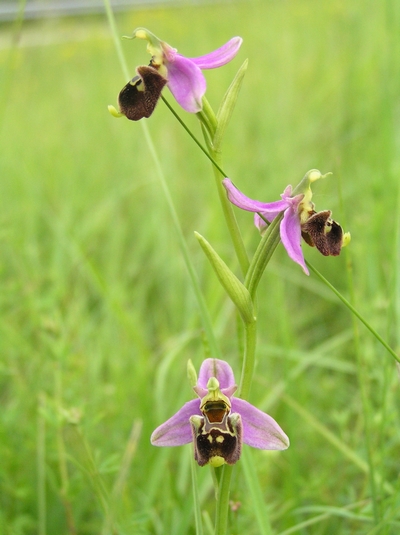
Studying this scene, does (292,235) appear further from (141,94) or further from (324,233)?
(141,94)

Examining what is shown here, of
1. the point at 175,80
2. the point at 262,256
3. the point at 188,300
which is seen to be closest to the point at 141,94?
the point at 175,80

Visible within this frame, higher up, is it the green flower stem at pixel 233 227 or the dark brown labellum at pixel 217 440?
the green flower stem at pixel 233 227

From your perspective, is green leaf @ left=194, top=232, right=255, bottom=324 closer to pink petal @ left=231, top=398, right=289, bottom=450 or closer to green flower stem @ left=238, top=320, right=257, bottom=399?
green flower stem @ left=238, top=320, right=257, bottom=399

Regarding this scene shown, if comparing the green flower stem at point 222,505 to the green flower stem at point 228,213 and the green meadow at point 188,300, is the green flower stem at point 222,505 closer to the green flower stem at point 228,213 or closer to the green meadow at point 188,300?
the green meadow at point 188,300

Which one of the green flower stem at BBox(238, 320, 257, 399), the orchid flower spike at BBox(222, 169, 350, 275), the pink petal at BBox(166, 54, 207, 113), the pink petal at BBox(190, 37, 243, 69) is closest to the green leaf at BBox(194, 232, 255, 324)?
the green flower stem at BBox(238, 320, 257, 399)

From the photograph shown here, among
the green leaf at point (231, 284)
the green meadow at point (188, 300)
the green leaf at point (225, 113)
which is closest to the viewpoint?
the green leaf at point (231, 284)

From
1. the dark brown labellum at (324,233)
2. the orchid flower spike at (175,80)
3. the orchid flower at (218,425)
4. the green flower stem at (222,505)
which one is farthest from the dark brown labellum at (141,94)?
the green flower stem at (222,505)
